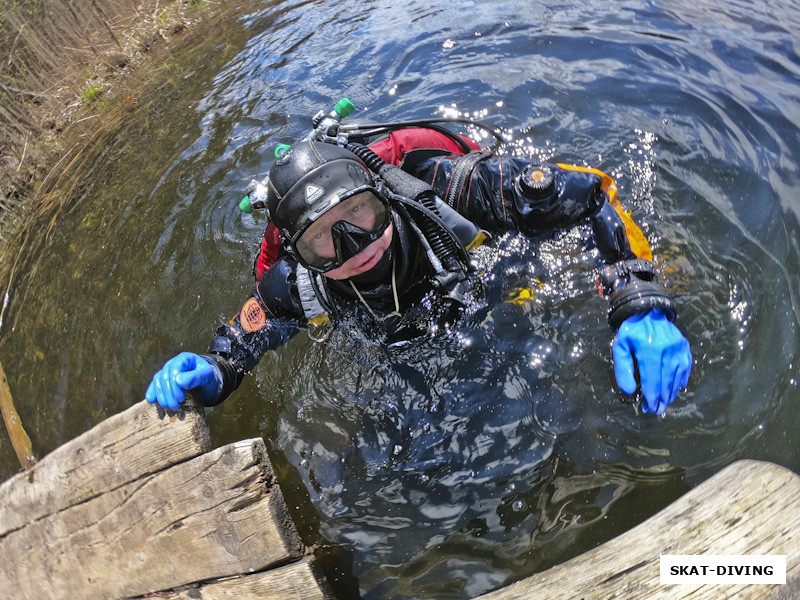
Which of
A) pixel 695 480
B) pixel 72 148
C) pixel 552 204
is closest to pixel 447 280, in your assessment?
pixel 552 204

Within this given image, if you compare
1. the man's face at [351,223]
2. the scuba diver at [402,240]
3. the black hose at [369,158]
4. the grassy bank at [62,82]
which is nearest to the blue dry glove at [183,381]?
the scuba diver at [402,240]

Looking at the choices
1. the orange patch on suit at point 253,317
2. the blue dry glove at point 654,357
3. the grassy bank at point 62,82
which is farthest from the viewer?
the grassy bank at point 62,82

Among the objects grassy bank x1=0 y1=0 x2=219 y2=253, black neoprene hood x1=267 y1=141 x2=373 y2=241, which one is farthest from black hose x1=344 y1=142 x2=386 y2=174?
grassy bank x1=0 y1=0 x2=219 y2=253

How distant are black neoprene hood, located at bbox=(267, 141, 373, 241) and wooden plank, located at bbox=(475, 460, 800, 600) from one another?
1858 millimetres

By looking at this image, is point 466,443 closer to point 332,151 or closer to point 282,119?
point 332,151

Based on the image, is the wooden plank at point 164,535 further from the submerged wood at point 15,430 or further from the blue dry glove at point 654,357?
the blue dry glove at point 654,357

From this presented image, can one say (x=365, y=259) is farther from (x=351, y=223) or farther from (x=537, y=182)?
(x=537, y=182)

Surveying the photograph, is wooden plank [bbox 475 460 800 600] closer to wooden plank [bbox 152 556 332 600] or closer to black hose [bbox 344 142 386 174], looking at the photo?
wooden plank [bbox 152 556 332 600]

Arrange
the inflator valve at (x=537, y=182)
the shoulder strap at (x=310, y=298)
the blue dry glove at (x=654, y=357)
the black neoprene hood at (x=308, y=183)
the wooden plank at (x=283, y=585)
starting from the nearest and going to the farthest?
1. the wooden plank at (x=283, y=585)
2. the black neoprene hood at (x=308, y=183)
3. the blue dry glove at (x=654, y=357)
4. the inflator valve at (x=537, y=182)
5. the shoulder strap at (x=310, y=298)

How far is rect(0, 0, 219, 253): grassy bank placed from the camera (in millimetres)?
5684

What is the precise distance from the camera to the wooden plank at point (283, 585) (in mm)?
2166

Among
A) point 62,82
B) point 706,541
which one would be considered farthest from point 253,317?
point 62,82

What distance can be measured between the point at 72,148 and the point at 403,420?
17.5 ft

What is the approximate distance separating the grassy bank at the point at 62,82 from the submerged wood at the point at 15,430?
1.42 metres
